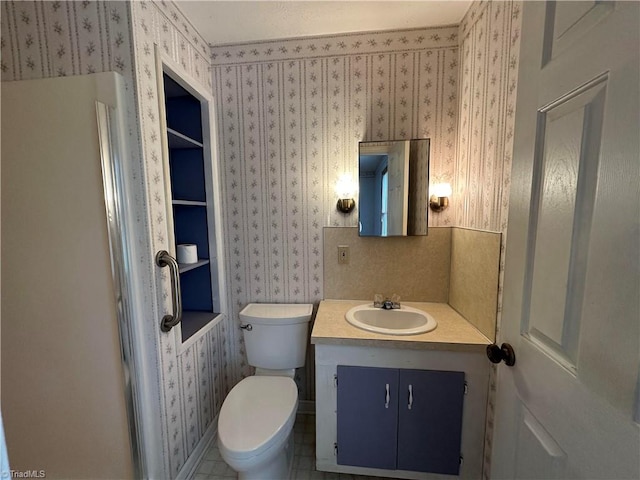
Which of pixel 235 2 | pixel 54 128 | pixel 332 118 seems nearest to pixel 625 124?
pixel 332 118

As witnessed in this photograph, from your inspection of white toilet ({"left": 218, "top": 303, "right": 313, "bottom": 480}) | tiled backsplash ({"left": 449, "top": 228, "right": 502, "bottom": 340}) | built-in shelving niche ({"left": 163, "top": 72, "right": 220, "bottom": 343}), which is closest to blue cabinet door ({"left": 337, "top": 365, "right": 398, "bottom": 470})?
white toilet ({"left": 218, "top": 303, "right": 313, "bottom": 480})

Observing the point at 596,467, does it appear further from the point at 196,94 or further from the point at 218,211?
the point at 196,94

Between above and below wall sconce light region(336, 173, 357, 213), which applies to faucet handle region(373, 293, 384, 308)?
below

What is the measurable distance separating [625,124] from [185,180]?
1.86 meters

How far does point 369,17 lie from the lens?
1.40 m

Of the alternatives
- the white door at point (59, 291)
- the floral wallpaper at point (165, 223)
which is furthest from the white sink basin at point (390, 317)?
the white door at point (59, 291)

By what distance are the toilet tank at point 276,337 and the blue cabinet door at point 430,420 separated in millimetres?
617

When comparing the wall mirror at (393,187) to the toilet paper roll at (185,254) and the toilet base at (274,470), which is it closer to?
the toilet paper roll at (185,254)

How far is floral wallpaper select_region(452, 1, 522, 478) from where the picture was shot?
3.41 ft

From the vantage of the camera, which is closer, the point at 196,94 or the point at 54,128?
the point at 54,128

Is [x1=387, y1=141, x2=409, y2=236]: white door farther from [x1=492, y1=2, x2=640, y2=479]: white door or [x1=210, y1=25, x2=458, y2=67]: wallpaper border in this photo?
[x1=492, y1=2, x2=640, y2=479]: white door

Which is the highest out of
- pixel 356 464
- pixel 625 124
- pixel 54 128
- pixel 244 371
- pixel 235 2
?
pixel 235 2

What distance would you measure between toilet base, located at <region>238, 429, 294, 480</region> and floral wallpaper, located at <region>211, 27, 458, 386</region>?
1.49 feet

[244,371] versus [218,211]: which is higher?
[218,211]
